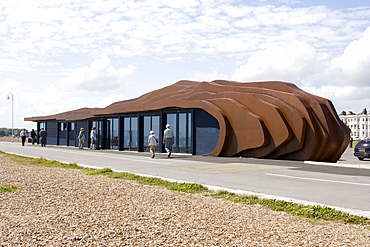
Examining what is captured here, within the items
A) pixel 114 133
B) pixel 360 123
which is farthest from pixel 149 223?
pixel 360 123

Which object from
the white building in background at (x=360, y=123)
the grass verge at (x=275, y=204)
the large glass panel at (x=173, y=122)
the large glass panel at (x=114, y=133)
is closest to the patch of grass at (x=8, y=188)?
the grass verge at (x=275, y=204)

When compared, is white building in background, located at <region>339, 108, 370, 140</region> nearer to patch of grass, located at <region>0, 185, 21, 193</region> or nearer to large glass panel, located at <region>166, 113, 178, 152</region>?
large glass panel, located at <region>166, 113, 178, 152</region>

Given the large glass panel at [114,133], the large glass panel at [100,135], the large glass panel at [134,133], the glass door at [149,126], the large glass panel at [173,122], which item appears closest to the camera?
the large glass panel at [173,122]

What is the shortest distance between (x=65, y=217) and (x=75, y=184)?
4011 mm

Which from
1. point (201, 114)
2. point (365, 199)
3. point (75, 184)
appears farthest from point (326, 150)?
point (75, 184)

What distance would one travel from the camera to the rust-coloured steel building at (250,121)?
20.4 m

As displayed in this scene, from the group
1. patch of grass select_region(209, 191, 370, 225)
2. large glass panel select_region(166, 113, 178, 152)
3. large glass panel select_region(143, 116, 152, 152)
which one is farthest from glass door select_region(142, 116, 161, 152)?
patch of grass select_region(209, 191, 370, 225)

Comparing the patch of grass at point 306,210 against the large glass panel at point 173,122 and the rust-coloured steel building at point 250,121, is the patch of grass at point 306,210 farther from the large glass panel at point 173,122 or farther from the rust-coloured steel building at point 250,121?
the large glass panel at point 173,122

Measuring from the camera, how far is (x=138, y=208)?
7.18m

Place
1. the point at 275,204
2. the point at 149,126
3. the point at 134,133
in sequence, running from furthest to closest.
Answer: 1. the point at 134,133
2. the point at 149,126
3. the point at 275,204

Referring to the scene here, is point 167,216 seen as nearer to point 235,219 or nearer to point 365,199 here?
point 235,219

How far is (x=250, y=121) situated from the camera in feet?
70.2

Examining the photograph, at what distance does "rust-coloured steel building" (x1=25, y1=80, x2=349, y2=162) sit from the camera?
20359mm

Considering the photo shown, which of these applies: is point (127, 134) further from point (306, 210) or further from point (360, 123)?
point (360, 123)
